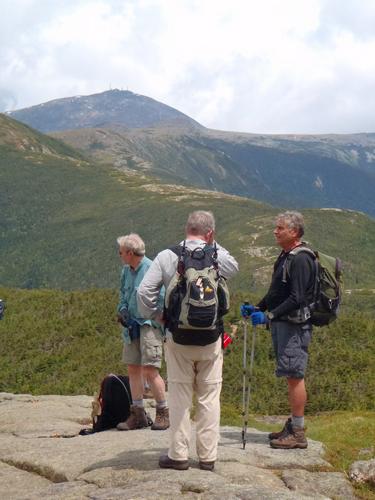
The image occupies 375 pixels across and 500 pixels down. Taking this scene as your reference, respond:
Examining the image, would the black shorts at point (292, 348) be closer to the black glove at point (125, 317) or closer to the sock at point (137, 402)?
the black glove at point (125, 317)

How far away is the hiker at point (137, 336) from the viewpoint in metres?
10.5

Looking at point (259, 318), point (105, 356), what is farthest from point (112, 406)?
point (105, 356)

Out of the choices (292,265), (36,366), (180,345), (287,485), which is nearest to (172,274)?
(180,345)

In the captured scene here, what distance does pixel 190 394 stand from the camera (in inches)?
327

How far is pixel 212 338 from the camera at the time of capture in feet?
26.2

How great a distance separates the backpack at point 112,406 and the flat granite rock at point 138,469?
34 centimetres

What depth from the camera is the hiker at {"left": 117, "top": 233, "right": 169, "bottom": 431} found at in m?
10.5

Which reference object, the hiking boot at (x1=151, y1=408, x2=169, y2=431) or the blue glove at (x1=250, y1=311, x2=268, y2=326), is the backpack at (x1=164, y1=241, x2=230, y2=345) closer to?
the blue glove at (x1=250, y1=311, x2=268, y2=326)

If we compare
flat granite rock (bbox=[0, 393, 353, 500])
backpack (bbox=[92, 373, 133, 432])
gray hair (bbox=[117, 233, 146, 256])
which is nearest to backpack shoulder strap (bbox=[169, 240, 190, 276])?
gray hair (bbox=[117, 233, 146, 256])

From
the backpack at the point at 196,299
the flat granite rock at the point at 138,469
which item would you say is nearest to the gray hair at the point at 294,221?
the backpack at the point at 196,299

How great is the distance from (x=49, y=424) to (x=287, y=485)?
573 cm

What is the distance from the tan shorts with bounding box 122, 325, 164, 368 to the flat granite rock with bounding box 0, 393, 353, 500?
112 cm

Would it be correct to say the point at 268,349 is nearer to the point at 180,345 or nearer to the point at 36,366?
the point at 36,366

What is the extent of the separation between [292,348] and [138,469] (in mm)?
2731
